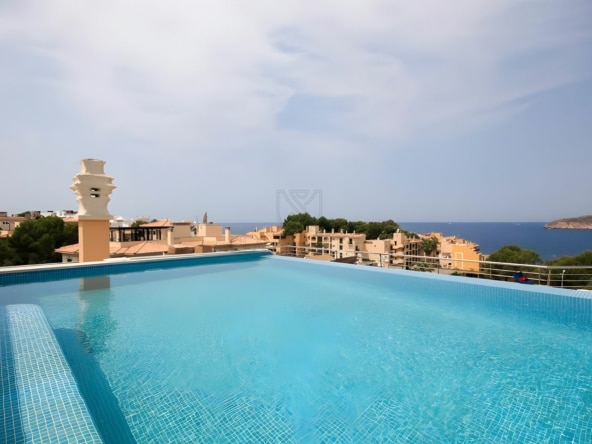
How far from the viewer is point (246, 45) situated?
8430 millimetres

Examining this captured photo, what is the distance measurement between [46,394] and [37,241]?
2278 centimetres

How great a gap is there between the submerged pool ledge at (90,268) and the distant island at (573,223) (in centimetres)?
14316

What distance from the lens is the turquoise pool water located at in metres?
2.20

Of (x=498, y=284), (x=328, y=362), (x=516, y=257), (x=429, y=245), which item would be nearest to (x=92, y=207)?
(x=328, y=362)

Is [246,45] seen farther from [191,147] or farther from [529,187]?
[529,187]

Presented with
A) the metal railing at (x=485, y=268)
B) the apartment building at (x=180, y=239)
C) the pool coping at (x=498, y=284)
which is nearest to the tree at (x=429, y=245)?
the apartment building at (x=180, y=239)

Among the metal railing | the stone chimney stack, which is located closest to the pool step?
the stone chimney stack

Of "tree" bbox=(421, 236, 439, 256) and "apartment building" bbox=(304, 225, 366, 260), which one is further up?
"apartment building" bbox=(304, 225, 366, 260)

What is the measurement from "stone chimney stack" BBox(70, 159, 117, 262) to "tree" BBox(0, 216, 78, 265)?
15439mm

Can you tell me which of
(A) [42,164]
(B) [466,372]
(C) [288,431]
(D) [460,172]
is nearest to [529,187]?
(D) [460,172]

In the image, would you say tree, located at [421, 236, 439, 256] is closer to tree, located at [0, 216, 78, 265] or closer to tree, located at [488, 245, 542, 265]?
tree, located at [488, 245, 542, 265]

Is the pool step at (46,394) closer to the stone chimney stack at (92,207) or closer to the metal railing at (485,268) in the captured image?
the stone chimney stack at (92,207)

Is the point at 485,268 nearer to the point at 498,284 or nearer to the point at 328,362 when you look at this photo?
the point at 498,284

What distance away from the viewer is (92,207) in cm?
686
